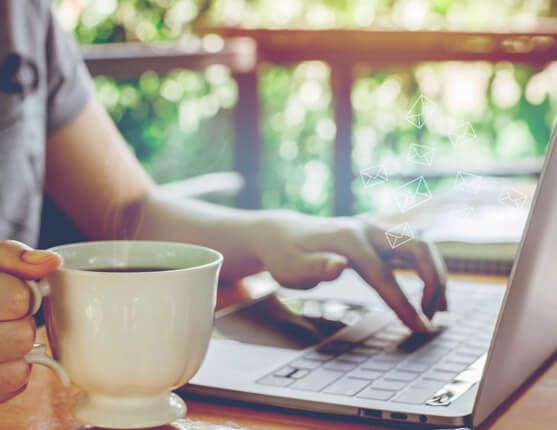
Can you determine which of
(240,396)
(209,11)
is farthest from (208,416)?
(209,11)

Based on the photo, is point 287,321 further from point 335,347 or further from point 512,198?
point 512,198

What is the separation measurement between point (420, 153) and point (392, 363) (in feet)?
0.64

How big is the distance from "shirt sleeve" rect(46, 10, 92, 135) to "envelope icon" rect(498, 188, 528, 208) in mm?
643

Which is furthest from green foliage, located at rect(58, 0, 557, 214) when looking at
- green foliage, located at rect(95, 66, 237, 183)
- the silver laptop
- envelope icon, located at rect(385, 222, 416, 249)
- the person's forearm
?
the silver laptop

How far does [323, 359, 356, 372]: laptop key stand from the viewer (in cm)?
71

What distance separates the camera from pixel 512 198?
4.35ft

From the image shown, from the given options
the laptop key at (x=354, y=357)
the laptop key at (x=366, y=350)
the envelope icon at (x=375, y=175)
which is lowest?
the laptop key at (x=366, y=350)

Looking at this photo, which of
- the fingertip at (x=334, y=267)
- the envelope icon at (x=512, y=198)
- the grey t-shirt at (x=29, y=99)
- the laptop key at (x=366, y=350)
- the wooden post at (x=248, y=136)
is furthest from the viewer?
the wooden post at (x=248, y=136)

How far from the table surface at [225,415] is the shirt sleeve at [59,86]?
0.65m

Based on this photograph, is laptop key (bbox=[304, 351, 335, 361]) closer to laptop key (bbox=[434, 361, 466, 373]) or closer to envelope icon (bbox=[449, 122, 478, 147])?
laptop key (bbox=[434, 361, 466, 373])

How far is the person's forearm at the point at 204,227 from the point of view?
1026 millimetres

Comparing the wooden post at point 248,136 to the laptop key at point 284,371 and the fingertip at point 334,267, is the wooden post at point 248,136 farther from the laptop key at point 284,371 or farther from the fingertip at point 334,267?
the laptop key at point 284,371

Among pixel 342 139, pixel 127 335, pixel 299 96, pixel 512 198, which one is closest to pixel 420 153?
pixel 127 335

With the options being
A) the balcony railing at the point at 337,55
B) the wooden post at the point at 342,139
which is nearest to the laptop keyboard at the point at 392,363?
the balcony railing at the point at 337,55
